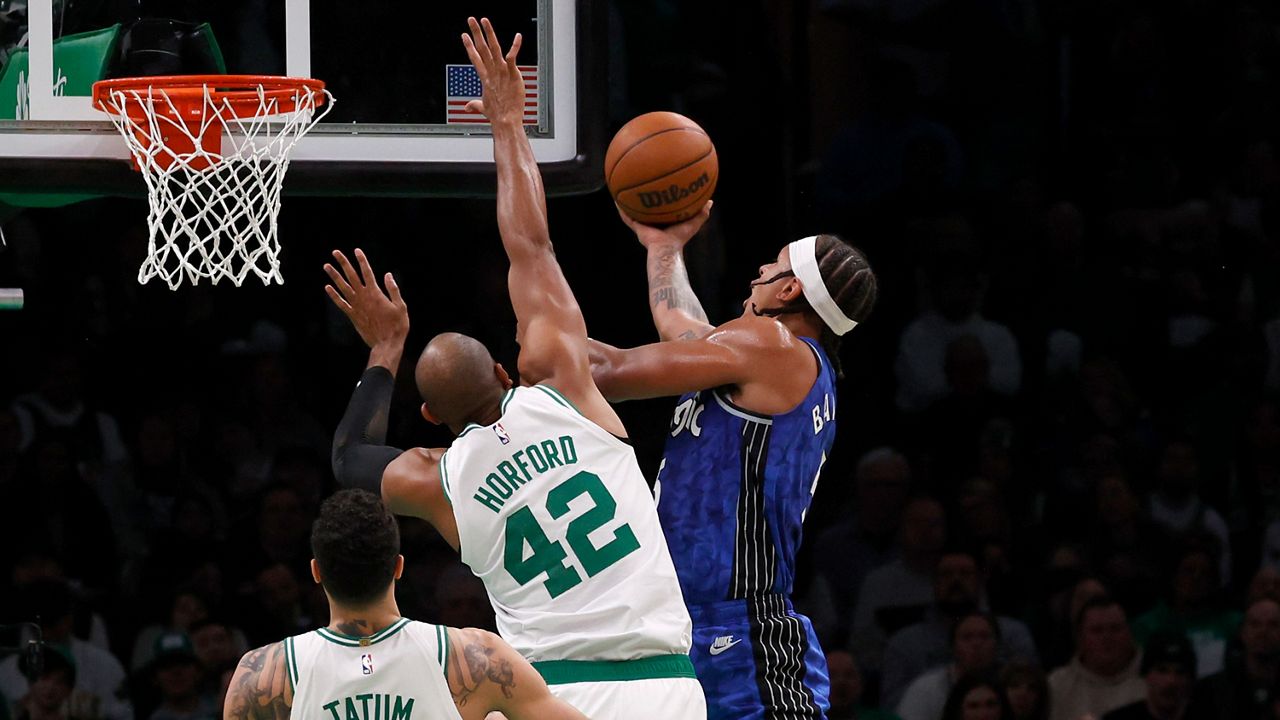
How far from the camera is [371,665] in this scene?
3625 mm

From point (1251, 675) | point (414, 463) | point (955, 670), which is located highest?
point (414, 463)

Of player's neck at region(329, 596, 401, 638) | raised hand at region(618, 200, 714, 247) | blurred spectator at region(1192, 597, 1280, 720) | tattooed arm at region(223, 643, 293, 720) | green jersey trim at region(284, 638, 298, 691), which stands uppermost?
raised hand at region(618, 200, 714, 247)

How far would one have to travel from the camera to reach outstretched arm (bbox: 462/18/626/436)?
4.18 m

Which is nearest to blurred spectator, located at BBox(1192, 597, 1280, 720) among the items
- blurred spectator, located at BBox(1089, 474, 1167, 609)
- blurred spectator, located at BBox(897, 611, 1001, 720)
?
blurred spectator, located at BBox(1089, 474, 1167, 609)

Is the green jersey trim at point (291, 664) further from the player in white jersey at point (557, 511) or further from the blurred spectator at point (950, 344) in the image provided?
the blurred spectator at point (950, 344)

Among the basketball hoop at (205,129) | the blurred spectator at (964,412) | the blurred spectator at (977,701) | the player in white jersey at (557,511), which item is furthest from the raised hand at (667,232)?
the blurred spectator at (964,412)

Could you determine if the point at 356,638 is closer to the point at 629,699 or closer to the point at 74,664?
the point at 629,699

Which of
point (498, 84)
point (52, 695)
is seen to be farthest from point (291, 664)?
point (52, 695)

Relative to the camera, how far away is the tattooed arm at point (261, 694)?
360 centimetres

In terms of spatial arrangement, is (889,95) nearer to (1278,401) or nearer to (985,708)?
(1278,401)

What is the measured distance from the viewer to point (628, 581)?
13.4 feet

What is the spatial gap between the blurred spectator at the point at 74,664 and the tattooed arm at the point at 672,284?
3320mm

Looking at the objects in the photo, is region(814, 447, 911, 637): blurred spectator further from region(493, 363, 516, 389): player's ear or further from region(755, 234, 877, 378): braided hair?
region(493, 363, 516, 389): player's ear

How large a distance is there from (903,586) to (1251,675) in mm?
1587
